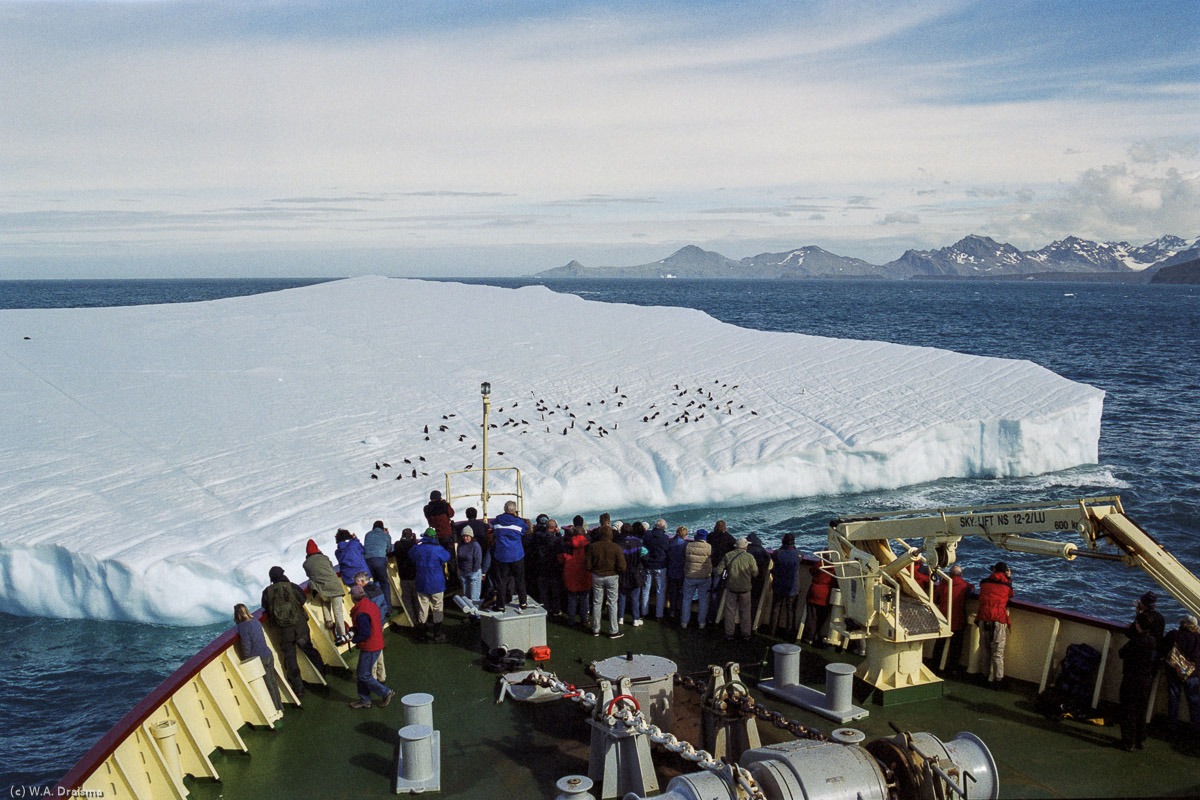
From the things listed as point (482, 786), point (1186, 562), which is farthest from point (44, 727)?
point (1186, 562)

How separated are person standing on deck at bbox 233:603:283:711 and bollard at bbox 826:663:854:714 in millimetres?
5331

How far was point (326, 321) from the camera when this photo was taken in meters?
41.2

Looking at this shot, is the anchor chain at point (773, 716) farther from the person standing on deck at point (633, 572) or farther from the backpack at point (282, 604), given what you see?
the backpack at point (282, 604)

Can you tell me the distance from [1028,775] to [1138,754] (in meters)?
1.18

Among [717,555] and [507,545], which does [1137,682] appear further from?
[507,545]

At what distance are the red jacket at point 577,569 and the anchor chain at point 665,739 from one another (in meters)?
1.41

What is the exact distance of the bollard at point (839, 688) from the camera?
27.6 ft

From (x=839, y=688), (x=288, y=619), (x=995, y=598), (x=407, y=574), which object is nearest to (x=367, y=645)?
(x=288, y=619)

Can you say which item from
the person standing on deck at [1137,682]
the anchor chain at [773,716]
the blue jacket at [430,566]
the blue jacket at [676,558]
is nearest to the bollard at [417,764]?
the anchor chain at [773,716]

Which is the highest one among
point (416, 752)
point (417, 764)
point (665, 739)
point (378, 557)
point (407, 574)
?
point (378, 557)

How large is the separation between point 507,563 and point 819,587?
3744 millimetres

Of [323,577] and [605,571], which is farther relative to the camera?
[605,571]

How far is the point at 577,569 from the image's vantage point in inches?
415

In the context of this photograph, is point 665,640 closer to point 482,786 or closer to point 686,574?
point 686,574
